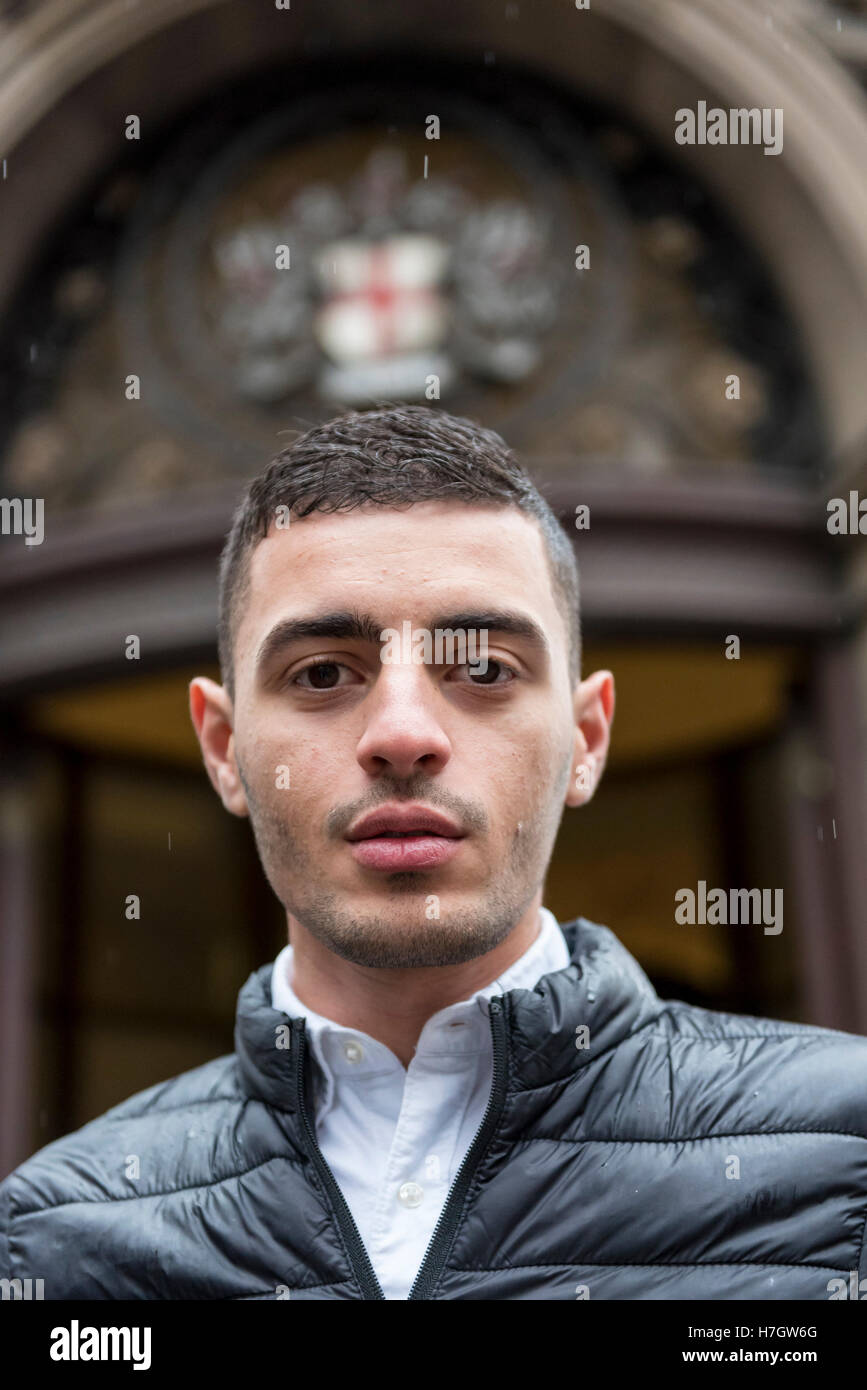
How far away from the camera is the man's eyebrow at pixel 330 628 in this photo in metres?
1.60

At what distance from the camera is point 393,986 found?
5.40 feet

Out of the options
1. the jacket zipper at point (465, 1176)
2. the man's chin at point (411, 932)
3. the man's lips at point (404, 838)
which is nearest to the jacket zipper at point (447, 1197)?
the jacket zipper at point (465, 1176)

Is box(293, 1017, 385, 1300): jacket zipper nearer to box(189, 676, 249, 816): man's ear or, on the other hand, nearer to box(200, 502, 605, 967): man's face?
box(200, 502, 605, 967): man's face

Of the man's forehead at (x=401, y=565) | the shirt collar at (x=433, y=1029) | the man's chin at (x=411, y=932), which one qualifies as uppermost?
the man's forehead at (x=401, y=565)

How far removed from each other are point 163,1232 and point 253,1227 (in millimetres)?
125

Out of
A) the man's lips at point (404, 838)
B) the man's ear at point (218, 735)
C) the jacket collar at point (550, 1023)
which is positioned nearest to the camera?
the man's lips at point (404, 838)

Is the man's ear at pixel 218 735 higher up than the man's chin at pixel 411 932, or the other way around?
the man's ear at pixel 218 735

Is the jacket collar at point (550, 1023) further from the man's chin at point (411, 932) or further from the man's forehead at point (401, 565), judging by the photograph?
the man's forehead at point (401, 565)

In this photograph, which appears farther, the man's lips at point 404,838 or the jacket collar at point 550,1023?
the jacket collar at point 550,1023

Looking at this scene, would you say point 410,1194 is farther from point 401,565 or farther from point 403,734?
point 401,565

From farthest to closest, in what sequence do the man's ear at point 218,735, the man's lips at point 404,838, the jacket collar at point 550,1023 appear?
the man's ear at point 218,735, the jacket collar at point 550,1023, the man's lips at point 404,838

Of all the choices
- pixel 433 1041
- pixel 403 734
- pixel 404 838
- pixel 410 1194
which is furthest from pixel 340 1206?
pixel 403 734

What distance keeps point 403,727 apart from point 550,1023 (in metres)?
0.41

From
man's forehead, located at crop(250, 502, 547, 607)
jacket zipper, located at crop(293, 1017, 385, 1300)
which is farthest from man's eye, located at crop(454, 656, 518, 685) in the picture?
jacket zipper, located at crop(293, 1017, 385, 1300)
